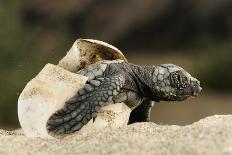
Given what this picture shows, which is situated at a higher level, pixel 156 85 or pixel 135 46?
pixel 156 85

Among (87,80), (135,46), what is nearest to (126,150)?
(87,80)

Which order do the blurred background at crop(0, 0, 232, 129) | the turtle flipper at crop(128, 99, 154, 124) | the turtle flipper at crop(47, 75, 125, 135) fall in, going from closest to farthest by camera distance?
the turtle flipper at crop(47, 75, 125, 135) < the turtle flipper at crop(128, 99, 154, 124) < the blurred background at crop(0, 0, 232, 129)

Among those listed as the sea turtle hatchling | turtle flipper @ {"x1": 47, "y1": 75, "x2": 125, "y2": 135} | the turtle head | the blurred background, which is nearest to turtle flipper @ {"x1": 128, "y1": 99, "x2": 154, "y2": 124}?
the sea turtle hatchling

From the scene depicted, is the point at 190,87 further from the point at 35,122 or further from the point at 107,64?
the point at 35,122

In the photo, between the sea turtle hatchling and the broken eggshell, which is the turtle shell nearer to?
the sea turtle hatchling

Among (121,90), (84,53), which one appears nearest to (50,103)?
(121,90)
